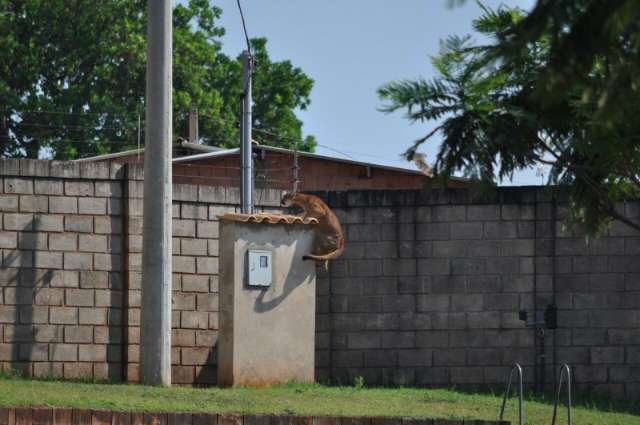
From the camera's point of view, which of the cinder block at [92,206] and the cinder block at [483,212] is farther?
the cinder block at [483,212]

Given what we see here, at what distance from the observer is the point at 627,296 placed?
1766 centimetres

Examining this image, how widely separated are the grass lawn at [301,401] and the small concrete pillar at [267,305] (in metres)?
0.42

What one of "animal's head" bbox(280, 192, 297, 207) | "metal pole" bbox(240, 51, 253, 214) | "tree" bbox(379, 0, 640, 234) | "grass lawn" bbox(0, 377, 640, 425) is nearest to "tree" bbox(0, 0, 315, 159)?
"metal pole" bbox(240, 51, 253, 214)

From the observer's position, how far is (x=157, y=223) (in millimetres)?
16281

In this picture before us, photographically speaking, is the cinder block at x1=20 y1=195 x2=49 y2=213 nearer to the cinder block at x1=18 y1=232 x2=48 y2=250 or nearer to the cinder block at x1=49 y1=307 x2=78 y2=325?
the cinder block at x1=18 y1=232 x2=48 y2=250

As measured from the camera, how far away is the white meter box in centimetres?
1677

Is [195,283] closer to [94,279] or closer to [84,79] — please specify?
[94,279]

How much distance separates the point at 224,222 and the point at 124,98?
89.5 feet

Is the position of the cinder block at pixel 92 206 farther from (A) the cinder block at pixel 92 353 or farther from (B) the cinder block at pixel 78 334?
(A) the cinder block at pixel 92 353

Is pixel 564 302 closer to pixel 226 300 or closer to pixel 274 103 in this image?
pixel 226 300

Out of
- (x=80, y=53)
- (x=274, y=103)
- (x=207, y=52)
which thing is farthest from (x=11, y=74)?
(x=274, y=103)

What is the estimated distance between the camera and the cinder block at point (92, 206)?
16.7 meters

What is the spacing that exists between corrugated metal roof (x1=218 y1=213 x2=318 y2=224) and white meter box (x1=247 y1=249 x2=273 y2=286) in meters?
0.38

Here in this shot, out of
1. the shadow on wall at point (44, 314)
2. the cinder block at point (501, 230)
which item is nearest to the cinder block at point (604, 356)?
Answer: the cinder block at point (501, 230)
